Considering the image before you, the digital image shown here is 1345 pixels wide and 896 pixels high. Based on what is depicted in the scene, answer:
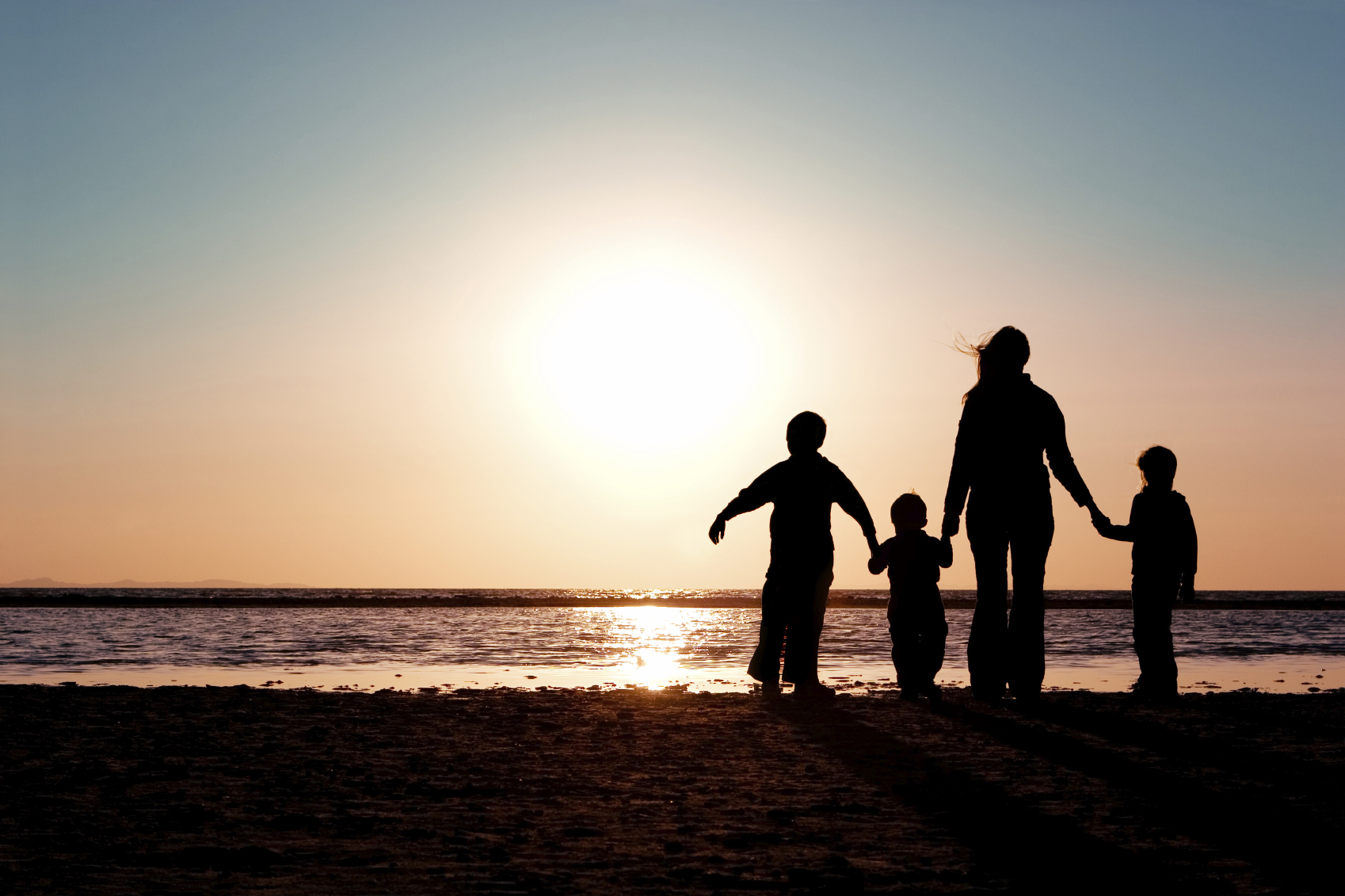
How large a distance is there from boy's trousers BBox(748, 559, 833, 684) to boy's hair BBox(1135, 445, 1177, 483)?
9.32 feet

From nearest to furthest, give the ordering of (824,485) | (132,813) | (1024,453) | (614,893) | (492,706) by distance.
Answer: (614,893) → (132,813) → (1024,453) → (492,706) → (824,485)

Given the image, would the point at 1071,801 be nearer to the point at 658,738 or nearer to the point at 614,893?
the point at 614,893

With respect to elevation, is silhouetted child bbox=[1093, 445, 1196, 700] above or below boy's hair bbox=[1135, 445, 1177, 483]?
below

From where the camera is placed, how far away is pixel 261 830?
4750mm

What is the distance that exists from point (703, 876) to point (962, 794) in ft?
6.18

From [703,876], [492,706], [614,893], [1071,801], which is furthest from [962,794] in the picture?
[492,706]

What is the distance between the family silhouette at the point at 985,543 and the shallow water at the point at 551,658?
7.89 feet

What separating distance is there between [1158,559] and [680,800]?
5792 mm

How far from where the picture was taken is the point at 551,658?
A: 1789 cm

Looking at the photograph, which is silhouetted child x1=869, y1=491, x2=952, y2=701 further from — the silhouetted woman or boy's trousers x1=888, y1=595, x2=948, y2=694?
the silhouetted woman

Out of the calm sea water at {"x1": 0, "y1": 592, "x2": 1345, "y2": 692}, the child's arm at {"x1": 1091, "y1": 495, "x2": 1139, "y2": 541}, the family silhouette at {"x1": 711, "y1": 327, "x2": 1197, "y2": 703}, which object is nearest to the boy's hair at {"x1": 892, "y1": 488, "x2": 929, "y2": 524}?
the family silhouette at {"x1": 711, "y1": 327, "x2": 1197, "y2": 703}

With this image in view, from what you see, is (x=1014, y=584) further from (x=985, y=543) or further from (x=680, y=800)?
(x=680, y=800)

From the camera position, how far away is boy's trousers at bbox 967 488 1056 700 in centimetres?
857

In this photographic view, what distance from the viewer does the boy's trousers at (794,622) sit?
10000mm
